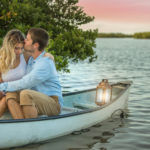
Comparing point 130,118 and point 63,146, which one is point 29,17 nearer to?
point 130,118

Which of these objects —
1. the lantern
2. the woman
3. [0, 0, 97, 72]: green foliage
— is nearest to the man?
the woman

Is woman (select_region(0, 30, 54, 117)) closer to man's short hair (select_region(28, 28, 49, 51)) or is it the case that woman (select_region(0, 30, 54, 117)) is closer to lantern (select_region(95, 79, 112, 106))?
man's short hair (select_region(28, 28, 49, 51))

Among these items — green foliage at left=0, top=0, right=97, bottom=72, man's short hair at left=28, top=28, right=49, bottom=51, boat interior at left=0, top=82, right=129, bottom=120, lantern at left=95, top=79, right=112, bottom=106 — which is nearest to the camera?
man's short hair at left=28, top=28, right=49, bottom=51

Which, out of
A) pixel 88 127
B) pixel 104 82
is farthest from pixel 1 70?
pixel 104 82

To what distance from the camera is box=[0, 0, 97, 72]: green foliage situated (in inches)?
478

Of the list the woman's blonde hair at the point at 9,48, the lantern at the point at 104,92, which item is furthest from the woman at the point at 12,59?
the lantern at the point at 104,92

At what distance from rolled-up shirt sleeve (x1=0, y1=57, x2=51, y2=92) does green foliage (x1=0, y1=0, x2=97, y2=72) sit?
5.41 m

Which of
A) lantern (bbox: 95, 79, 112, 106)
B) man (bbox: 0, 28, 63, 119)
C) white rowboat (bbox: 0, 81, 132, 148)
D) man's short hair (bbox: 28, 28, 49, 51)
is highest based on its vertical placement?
man's short hair (bbox: 28, 28, 49, 51)

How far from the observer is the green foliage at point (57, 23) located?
39.8 feet

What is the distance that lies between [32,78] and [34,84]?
0.18 m

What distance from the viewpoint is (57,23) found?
561 inches

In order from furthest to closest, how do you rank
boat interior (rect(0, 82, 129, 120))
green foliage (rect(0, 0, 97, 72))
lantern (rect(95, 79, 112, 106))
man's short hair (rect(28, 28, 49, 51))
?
green foliage (rect(0, 0, 97, 72)) < boat interior (rect(0, 82, 129, 120)) < lantern (rect(95, 79, 112, 106)) < man's short hair (rect(28, 28, 49, 51))

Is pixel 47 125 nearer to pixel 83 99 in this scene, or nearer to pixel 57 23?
pixel 83 99

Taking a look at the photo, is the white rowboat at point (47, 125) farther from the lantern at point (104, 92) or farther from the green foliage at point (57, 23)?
the green foliage at point (57, 23)
